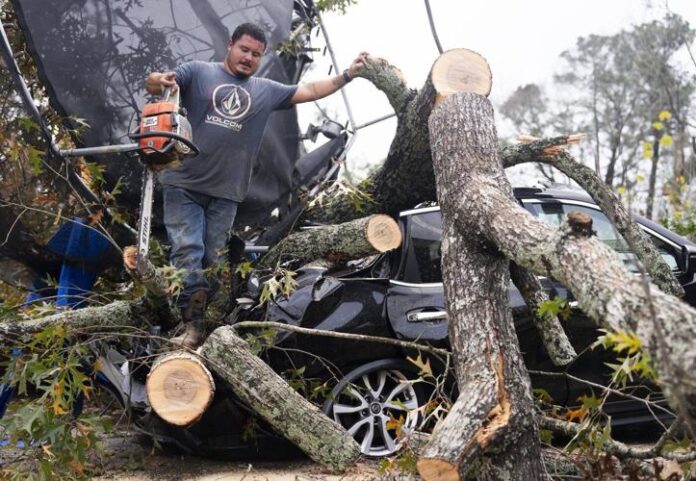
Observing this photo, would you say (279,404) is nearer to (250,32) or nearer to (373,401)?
(373,401)

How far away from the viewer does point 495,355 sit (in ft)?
11.9

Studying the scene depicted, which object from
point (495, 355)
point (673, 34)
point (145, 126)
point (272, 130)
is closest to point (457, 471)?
point (495, 355)

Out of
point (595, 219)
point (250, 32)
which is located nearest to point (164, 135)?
point (250, 32)

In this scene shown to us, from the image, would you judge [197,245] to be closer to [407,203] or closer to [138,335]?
[138,335]

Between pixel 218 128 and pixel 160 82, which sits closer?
pixel 160 82

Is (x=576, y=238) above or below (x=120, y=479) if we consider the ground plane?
above

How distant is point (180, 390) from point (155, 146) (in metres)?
1.33

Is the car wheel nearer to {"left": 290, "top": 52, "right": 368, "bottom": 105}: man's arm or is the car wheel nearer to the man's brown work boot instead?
the man's brown work boot

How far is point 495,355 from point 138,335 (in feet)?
7.35

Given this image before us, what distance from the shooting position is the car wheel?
4.97 metres

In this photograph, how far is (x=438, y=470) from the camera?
3098mm

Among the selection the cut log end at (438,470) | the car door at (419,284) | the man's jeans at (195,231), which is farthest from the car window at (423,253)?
the cut log end at (438,470)

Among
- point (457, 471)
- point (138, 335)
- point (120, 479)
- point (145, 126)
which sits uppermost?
point (145, 126)

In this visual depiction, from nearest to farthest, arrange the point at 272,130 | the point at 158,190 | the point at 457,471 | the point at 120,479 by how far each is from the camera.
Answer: the point at 457,471, the point at 120,479, the point at 158,190, the point at 272,130
